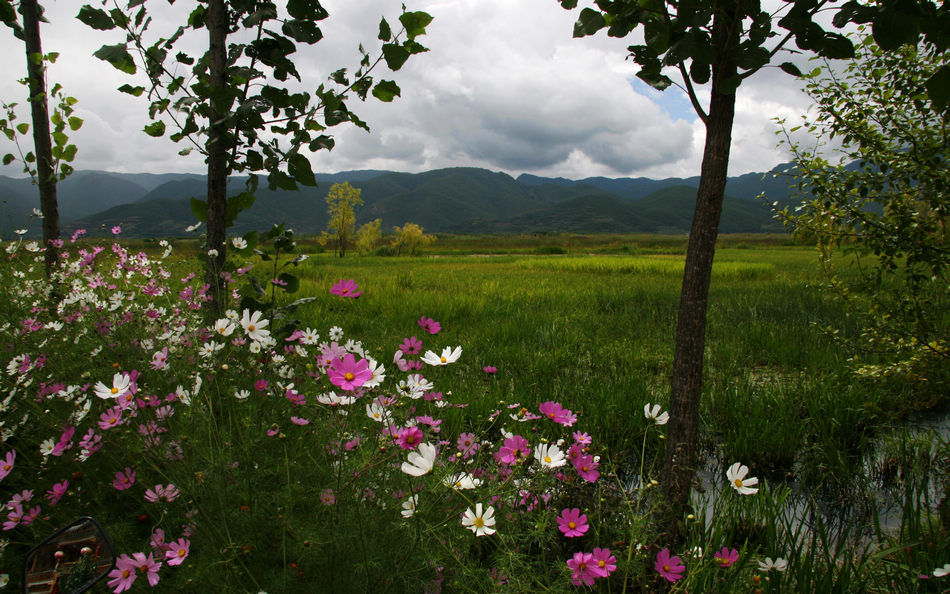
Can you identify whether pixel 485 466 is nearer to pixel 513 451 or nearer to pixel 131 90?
pixel 513 451

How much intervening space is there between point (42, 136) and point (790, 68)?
6.19m

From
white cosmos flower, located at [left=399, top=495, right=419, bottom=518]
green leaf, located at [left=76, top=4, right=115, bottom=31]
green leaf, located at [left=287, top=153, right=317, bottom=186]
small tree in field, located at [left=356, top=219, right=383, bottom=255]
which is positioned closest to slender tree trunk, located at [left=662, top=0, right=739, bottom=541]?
white cosmos flower, located at [left=399, top=495, right=419, bottom=518]

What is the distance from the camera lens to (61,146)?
444 cm

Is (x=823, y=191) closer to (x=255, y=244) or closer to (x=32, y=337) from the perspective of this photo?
(x=255, y=244)

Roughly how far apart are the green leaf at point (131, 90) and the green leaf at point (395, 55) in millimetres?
1204

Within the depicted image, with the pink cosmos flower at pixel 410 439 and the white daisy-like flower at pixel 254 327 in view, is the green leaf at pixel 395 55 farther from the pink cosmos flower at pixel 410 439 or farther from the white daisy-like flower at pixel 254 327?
the pink cosmos flower at pixel 410 439

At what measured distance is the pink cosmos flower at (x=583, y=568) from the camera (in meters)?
1.21

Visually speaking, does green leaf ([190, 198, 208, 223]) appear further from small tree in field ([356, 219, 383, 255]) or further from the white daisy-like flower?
small tree in field ([356, 219, 383, 255])

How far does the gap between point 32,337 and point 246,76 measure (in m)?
2.25

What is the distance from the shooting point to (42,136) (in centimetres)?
451

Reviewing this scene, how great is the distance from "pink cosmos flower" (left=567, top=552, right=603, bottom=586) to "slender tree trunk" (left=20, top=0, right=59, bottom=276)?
5.64 meters

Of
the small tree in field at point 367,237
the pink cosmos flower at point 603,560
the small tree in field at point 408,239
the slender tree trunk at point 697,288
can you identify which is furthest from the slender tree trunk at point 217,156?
the small tree in field at point 367,237

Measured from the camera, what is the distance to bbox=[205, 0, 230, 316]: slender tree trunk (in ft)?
7.24

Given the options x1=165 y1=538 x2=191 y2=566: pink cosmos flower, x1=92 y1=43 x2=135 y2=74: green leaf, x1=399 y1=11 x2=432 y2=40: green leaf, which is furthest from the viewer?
x1=92 y1=43 x2=135 y2=74: green leaf
